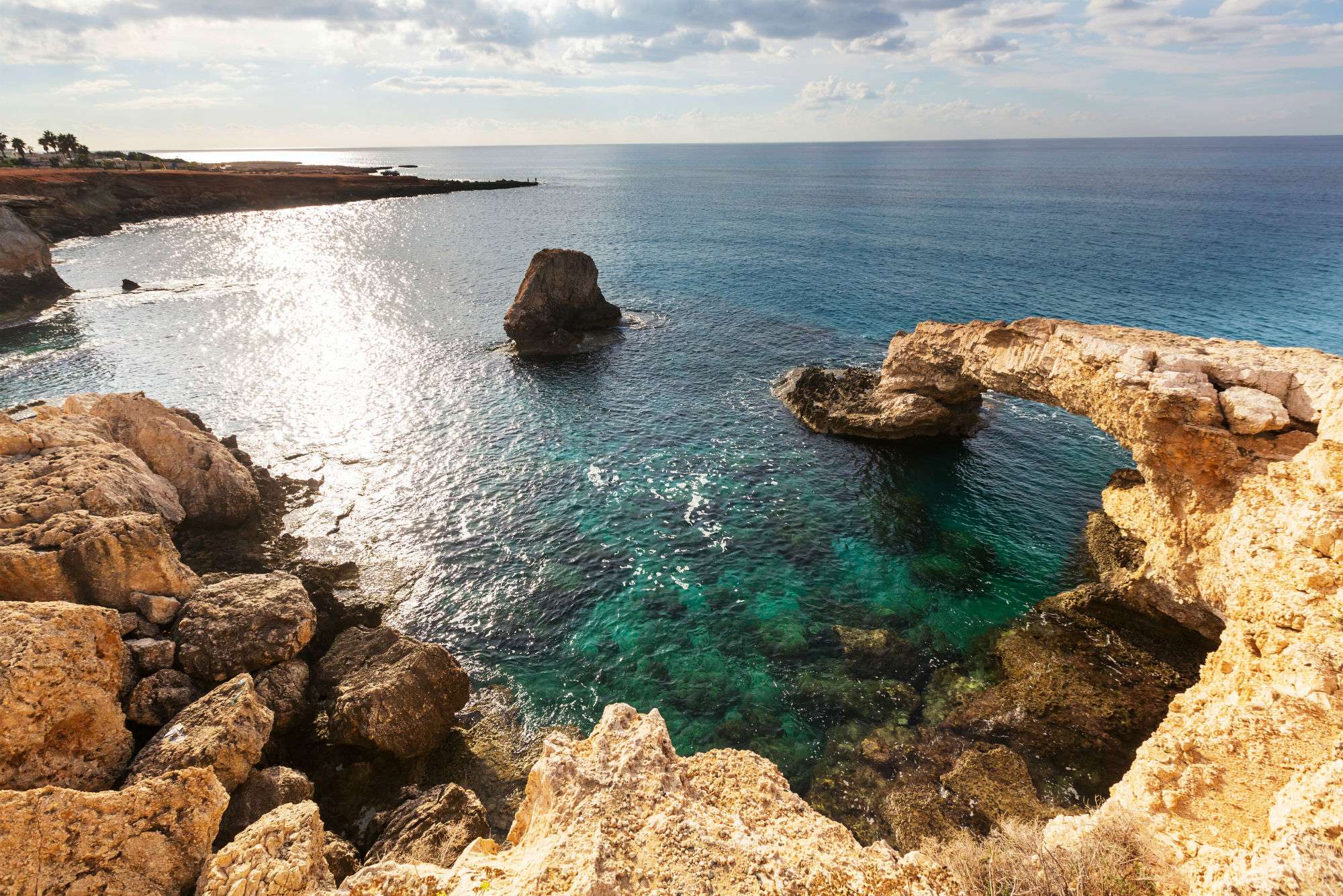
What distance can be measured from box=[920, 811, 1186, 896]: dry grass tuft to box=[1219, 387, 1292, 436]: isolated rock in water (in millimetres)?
13924

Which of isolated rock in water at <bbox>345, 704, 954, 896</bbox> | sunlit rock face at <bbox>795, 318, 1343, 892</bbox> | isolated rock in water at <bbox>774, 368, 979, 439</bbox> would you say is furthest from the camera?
isolated rock in water at <bbox>774, 368, 979, 439</bbox>

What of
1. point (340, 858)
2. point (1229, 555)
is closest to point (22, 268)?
point (340, 858)

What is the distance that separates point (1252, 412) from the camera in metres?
17.4

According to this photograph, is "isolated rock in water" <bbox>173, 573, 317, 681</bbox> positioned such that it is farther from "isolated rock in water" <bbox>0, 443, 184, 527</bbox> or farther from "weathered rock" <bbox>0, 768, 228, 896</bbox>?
"weathered rock" <bbox>0, 768, 228, 896</bbox>

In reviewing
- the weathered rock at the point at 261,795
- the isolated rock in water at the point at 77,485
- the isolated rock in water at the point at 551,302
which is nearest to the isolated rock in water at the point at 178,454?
the isolated rock in water at the point at 77,485

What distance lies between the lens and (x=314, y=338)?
51.5m

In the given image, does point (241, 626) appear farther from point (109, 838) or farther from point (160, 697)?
point (109, 838)

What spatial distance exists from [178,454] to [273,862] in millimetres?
23450

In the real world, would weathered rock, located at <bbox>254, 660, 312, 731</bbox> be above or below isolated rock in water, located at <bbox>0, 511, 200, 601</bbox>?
below

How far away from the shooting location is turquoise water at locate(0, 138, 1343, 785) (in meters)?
21.6

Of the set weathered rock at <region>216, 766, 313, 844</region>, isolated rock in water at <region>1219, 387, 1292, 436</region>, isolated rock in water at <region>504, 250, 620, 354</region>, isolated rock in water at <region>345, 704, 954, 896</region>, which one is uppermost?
isolated rock in water at <region>504, 250, 620, 354</region>

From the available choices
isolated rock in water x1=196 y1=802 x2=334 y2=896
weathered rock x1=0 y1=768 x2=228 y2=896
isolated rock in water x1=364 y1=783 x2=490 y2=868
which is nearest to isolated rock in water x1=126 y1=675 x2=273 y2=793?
weathered rock x1=0 y1=768 x2=228 y2=896

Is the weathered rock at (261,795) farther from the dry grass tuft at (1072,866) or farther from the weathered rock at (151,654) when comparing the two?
the dry grass tuft at (1072,866)

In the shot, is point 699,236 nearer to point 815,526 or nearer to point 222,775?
point 815,526
